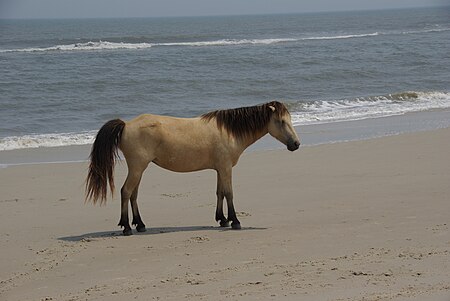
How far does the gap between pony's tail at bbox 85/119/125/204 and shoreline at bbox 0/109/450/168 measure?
463 centimetres

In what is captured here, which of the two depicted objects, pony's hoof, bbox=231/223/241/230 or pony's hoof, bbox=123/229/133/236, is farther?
pony's hoof, bbox=231/223/241/230

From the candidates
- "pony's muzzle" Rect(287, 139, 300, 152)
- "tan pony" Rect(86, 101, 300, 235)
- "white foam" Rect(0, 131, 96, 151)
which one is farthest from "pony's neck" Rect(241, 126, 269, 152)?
"white foam" Rect(0, 131, 96, 151)

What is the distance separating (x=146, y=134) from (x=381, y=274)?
10.2ft

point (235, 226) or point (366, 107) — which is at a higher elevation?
point (366, 107)

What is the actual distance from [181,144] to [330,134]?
7338mm

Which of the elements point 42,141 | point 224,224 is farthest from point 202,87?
point 224,224

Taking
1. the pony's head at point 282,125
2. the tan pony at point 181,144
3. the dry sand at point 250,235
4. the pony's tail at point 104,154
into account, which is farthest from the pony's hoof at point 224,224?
the pony's tail at point 104,154

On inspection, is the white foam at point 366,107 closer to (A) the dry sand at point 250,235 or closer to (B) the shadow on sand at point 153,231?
(A) the dry sand at point 250,235

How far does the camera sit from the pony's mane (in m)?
8.12

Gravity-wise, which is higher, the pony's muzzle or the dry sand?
the pony's muzzle

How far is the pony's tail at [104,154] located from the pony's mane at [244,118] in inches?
38.6

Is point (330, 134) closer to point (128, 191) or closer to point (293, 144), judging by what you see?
point (293, 144)

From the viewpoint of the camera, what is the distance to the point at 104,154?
7.71 meters

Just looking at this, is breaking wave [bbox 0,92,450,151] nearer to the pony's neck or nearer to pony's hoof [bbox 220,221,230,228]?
the pony's neck
